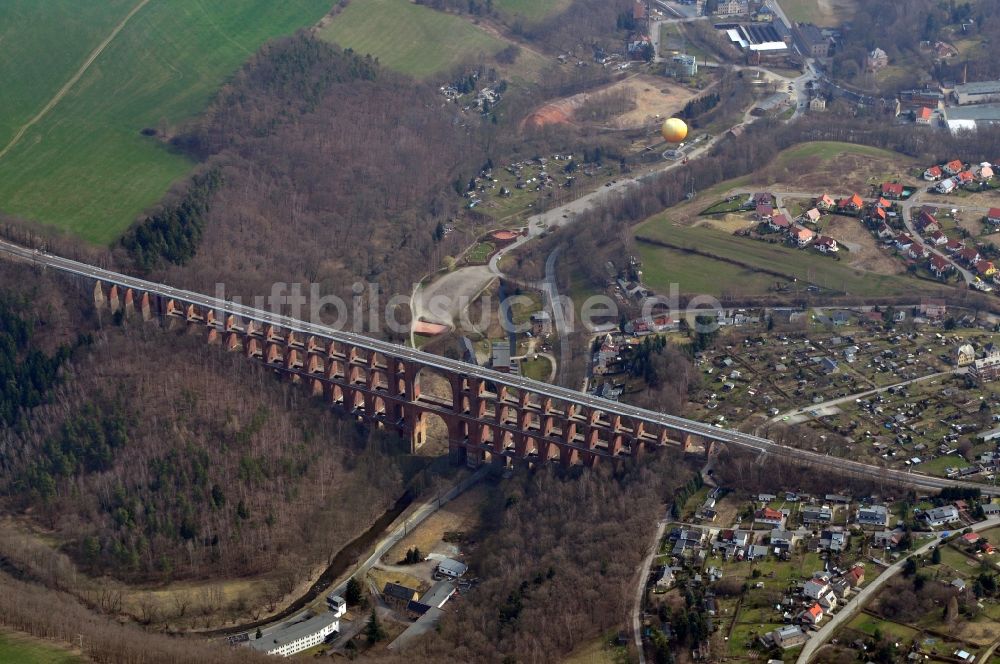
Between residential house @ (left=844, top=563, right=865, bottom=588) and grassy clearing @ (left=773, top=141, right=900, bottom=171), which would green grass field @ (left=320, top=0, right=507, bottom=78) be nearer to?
grassy clearing @ (left=773, top=141, right=900, bottom=171)

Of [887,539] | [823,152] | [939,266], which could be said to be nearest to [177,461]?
[887,539]

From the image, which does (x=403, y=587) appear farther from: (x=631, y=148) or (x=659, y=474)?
(x=631, y=148)

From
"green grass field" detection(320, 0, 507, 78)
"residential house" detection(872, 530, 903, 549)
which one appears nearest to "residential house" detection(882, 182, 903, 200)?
"residential house" detection(872, 530, 903, 549)

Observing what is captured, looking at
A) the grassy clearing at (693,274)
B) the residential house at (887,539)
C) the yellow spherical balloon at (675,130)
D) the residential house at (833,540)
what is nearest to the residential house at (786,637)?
the residential house at (833,540)

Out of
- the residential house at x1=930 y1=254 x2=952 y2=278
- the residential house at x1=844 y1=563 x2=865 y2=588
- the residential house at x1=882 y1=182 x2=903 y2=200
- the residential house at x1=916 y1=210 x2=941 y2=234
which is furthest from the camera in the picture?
the residential house at x1=882 y1=182 x2=903 y2=200

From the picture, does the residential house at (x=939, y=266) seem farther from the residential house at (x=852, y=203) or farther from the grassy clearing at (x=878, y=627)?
the grassy clearing at (x=878, y=627)

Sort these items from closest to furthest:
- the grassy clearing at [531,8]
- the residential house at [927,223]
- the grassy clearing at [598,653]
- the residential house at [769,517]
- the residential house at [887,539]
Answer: the grassy clearing at [598,653], the residential house at [887,539], the residential house at [769,517], the residential house at [927,223], the grassy clearing at [531,8]
